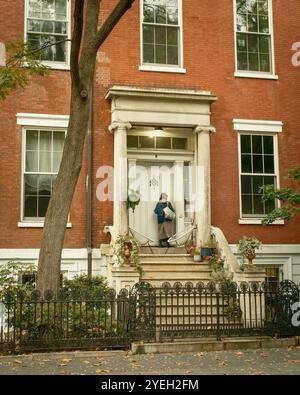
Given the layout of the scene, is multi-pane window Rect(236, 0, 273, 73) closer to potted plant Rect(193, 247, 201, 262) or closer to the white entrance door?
the white entrance door

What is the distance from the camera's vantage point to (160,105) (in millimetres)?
16125

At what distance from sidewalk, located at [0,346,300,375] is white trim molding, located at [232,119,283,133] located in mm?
7679

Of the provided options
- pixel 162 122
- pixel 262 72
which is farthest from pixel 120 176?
pixel 262 72

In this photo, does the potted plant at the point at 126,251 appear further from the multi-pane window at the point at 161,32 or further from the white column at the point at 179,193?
the multi-pane window at the point at 161,32

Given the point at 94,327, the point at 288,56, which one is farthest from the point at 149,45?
the point at 94,327

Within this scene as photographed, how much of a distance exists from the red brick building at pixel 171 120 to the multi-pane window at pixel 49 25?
3 centimetres

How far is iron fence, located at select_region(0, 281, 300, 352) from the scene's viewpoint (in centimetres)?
1103

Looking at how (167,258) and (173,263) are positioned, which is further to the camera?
(167,258)

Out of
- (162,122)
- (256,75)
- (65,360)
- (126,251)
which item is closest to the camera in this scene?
(65,360)

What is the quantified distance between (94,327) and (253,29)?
1093cm

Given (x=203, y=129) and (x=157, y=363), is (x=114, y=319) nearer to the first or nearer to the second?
(x=157, y=363)

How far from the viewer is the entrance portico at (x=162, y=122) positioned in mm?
15609

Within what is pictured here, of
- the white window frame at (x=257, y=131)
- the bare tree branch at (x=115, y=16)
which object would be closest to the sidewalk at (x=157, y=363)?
the white window frame at (x=257, y=131)

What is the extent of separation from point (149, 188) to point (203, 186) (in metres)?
1.71
